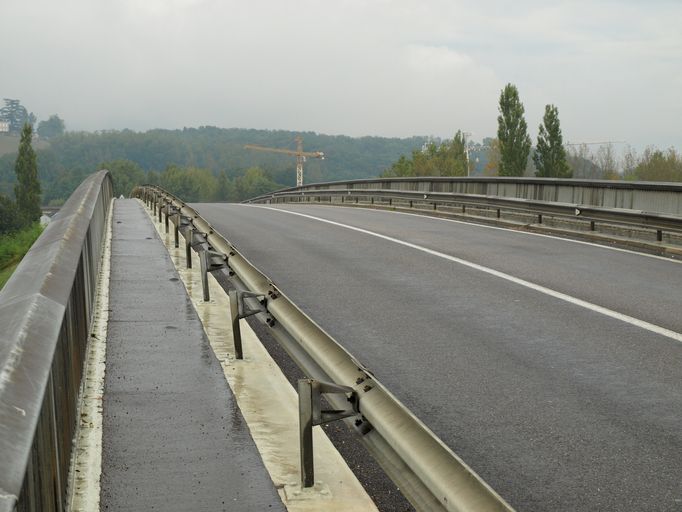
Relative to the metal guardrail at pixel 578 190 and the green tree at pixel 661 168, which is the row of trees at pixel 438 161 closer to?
the green tree at pixel 661 168

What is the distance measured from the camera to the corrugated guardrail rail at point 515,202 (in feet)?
53.6

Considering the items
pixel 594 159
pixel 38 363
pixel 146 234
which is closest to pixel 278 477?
pixel 38 363

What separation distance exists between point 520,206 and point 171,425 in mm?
16842

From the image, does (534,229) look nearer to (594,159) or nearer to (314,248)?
(314,248)

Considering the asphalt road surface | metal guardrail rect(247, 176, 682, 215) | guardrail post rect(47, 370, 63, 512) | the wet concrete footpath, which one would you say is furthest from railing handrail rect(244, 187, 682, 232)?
guardrail post rect(47, 370, 63, 512)

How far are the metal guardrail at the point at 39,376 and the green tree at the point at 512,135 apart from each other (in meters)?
85.0

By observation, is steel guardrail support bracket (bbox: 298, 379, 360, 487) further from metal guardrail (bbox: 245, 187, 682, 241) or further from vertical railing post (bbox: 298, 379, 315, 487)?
metal guardrail (bbox: 245, 187, 682, 241)

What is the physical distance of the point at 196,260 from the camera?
13.1 m

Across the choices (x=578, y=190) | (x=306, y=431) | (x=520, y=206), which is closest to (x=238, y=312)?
(x=306, y=431)

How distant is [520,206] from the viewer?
841 inches

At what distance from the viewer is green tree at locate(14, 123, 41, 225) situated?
143 m

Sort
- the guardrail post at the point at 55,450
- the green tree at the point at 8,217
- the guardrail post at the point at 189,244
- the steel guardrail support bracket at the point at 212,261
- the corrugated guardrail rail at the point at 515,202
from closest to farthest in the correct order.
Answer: the guardrail post at the point at 55,450, the steel guardrail support bracket at the point at 212,261, the guardrail post at the point at 189,244, the corrugated guardrail rail at the point at 515,202, the green tree at the point at 8,217

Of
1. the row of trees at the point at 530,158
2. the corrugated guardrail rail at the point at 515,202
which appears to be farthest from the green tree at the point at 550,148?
the corrugated guardrail rail at the point at 515,202

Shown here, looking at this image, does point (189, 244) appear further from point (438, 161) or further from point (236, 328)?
point (438, 161)
